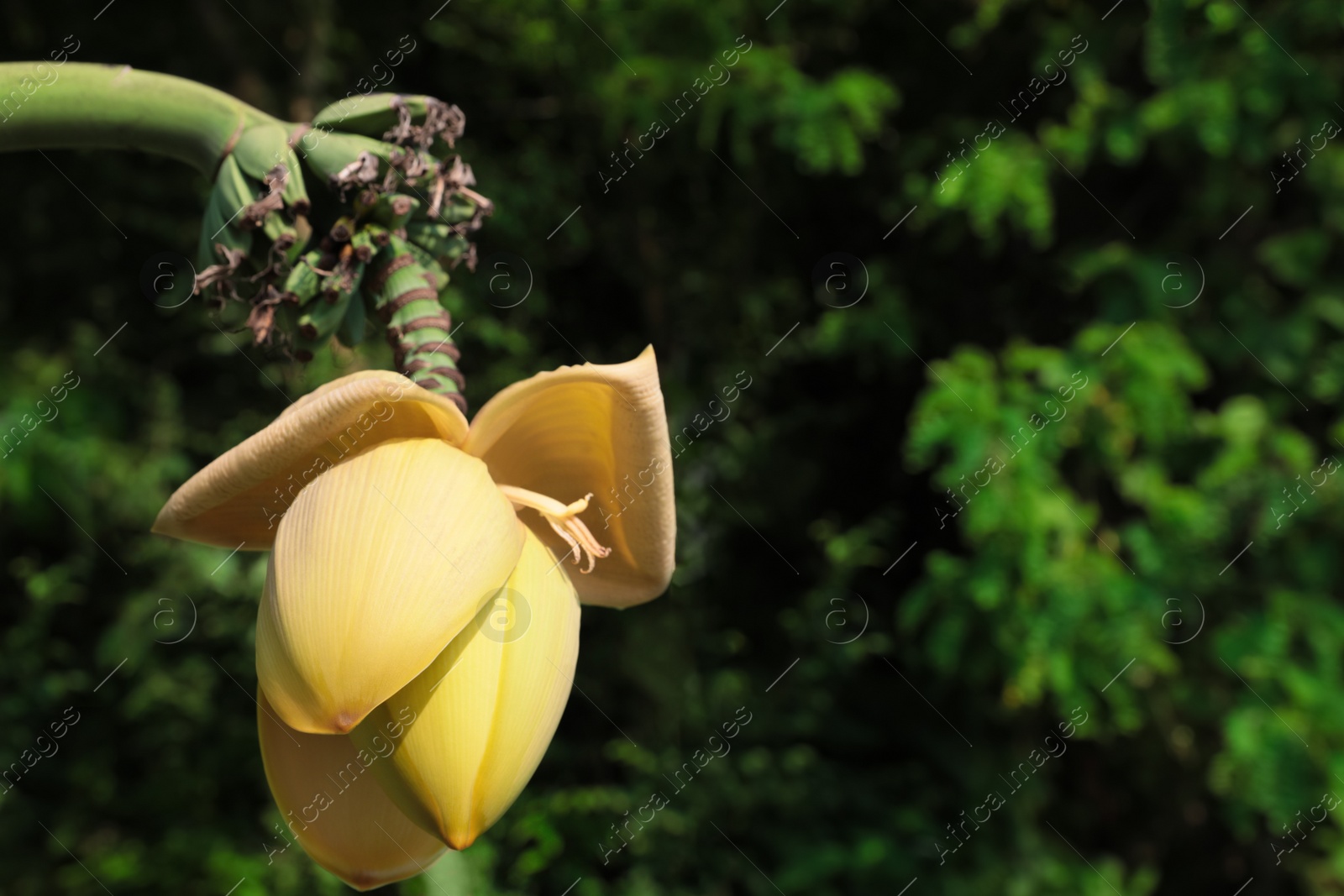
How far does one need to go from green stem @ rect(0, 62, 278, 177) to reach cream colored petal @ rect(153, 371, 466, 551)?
0.59 feet

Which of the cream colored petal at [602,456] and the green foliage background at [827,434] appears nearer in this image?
the cream colored petal at [602,456]

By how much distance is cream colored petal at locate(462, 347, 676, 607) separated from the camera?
0.59 m

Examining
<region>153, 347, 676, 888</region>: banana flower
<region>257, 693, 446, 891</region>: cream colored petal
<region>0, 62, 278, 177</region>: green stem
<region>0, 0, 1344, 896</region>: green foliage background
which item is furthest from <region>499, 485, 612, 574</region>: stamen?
<region>0, 0, 1344, 896</region>: green foliage background

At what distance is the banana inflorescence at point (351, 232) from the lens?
635mm

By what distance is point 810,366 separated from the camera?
106 inches

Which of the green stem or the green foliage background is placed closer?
the green stem

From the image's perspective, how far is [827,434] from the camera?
2.67 m

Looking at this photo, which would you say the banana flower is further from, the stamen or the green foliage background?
the green foliage background

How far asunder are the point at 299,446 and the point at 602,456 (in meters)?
0.18

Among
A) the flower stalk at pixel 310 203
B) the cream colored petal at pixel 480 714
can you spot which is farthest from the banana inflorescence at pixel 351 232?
the cream colored petal at pixel 480 714

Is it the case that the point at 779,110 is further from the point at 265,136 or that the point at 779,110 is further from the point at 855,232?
the point at 265,136

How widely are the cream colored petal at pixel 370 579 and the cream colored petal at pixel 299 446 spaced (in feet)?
0.07

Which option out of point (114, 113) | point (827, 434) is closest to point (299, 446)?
point (114, 113)

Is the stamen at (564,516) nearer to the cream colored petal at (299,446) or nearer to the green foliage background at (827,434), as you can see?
the cream colored petal at (299,446)
